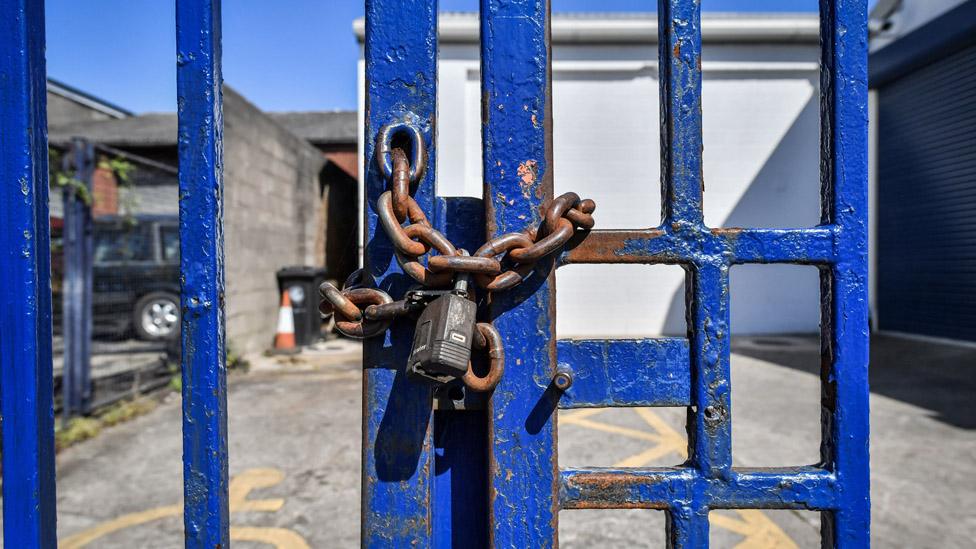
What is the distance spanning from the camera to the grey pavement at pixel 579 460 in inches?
106

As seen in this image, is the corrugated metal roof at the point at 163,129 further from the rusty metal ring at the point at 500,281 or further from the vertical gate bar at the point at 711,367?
the vertical gate bar at the point at 711,367

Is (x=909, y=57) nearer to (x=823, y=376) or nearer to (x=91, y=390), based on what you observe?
(x=823, y=376)

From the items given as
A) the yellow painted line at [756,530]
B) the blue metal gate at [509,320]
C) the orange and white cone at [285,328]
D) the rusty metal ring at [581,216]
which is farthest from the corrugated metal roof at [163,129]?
the rusty metal ring at [581,216]

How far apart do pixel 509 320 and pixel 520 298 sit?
36mm

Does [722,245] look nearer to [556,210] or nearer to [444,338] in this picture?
[556,210]

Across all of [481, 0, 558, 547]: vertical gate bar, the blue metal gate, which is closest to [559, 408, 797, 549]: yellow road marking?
the blue metal gate

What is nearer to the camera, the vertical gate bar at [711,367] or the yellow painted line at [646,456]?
the vertical gate bar at [711,367]

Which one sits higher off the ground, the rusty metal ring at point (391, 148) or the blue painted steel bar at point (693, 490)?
the rusty metal ring at point (391, 148)

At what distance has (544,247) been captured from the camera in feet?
2.42

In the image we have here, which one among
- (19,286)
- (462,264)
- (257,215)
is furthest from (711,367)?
(257,215)

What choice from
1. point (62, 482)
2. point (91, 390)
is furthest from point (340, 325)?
point (91, 390)

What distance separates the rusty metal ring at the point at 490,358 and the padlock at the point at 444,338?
50 mm

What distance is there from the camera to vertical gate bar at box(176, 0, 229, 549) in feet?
2.57

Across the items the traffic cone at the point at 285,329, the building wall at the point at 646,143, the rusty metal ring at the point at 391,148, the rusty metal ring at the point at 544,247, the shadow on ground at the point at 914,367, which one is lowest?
the shadow on ground at the point at 914,367
